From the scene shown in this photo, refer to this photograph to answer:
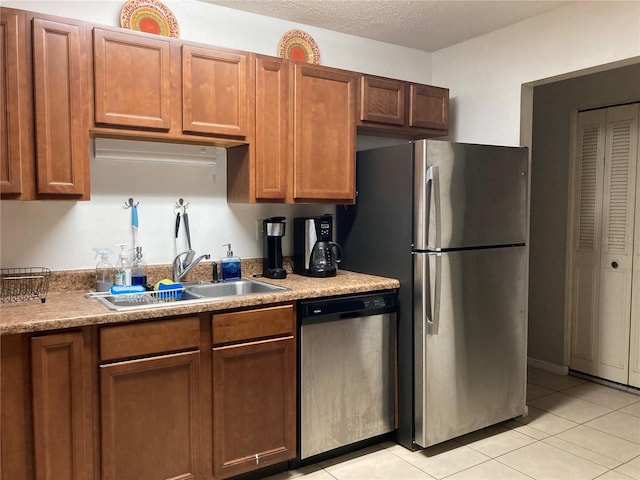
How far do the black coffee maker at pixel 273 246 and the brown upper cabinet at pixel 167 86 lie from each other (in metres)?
0.54

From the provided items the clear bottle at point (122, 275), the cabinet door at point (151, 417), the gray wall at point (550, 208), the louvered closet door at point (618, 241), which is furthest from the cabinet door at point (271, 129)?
the louvered closet door at point (618, 241)

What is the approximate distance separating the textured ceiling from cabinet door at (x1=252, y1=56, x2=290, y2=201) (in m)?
0.44

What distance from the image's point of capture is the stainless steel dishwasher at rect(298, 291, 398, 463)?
253 centimetres

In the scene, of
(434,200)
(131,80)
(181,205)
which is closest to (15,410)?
(181,205)

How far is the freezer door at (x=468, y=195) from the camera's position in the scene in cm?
262

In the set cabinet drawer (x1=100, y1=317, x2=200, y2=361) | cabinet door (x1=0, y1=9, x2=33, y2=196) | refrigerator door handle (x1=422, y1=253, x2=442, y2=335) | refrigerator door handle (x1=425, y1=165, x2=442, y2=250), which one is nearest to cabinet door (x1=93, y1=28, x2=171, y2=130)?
cabinet door (x1=0, y1=9, x2=33, y2=196)

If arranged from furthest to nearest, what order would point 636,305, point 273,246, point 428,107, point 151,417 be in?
point 636,305 → point 428,107 → point 273,246 → point 151,417

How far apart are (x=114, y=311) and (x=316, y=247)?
1.28m

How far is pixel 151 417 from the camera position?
83.7 inches

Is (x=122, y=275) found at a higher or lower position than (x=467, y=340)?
higher

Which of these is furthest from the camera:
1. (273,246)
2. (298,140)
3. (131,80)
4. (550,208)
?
(550,208)

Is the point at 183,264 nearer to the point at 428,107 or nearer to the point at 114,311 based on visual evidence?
the point at 114,311

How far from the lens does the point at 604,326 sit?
3783 millimetres

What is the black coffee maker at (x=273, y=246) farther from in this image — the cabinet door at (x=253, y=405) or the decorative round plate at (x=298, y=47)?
the decorative round plate at (x=298, y=47)
